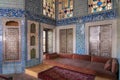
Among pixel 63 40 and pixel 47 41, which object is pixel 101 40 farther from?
pixel 47 41

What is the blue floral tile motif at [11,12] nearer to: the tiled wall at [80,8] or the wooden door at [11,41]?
the wooden door at [11,41]

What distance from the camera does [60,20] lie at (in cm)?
622

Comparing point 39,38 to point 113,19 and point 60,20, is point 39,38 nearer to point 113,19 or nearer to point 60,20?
point 60,20

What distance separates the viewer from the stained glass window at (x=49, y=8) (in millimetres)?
5836

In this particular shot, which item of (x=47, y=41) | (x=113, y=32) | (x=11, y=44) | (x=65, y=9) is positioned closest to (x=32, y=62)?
(x=11, y=44)

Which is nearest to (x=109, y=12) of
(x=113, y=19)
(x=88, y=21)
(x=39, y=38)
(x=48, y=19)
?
(x=113, y=19)

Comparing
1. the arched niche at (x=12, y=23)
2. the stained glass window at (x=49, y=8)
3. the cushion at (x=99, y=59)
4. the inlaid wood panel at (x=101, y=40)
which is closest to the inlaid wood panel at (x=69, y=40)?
the inlaid wood panel at (x=101, y=40)

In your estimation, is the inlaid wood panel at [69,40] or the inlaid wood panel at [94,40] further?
the inlaid wood panel at [69,40]

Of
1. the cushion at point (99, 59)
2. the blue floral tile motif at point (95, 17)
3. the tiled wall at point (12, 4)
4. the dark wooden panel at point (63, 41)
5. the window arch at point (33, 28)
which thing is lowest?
the cushion at point (99, 59)

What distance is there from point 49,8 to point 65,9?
3.14ft

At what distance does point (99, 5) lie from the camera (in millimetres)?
4984

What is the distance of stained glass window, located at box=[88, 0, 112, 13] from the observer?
15.5 ft

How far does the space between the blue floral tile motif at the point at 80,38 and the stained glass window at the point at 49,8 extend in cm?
182

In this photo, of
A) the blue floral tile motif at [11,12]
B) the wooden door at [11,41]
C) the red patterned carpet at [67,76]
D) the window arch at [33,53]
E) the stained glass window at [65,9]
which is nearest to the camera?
the red patterned carpet at [67,76]
